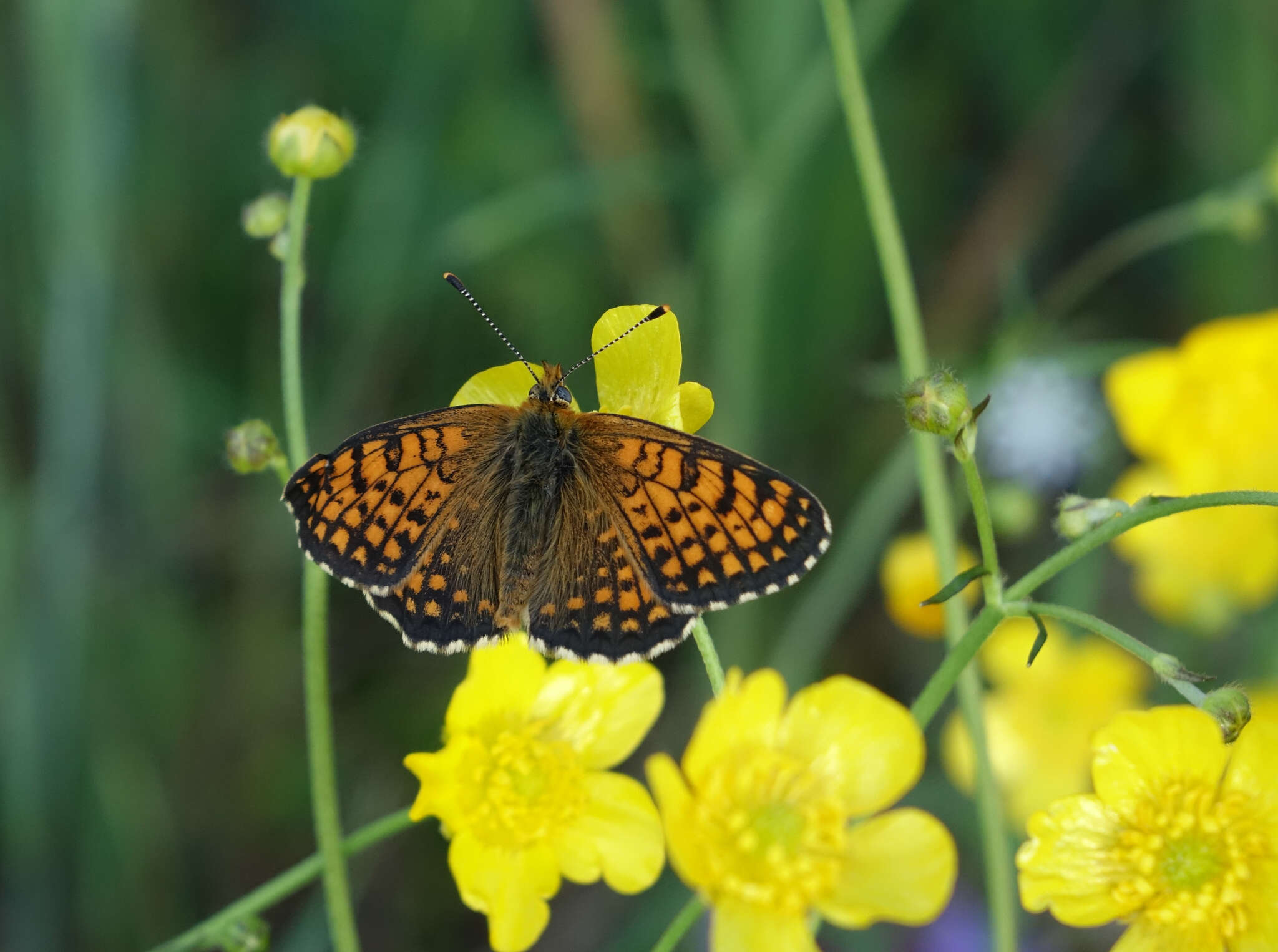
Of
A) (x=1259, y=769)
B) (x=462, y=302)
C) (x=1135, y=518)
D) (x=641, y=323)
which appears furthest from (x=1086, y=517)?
(x=462, y=302)

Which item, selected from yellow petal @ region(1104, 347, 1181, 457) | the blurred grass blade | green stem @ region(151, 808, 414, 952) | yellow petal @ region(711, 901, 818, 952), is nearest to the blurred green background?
the blurred grass blade

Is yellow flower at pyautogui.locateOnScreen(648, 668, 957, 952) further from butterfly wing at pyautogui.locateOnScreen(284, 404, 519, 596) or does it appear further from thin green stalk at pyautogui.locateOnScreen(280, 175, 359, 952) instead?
butterfly wing at pyautogui.locateOnScreen(284, 404, 519, 596)

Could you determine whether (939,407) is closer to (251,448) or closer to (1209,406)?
(251,448)

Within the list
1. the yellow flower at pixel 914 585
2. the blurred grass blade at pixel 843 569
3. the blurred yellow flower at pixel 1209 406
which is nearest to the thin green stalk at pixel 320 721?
the yellow flower at pixel 914 585

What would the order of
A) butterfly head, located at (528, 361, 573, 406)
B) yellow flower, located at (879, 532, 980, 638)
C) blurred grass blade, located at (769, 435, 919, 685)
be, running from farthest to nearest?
blurred grass blade, located at (769, 435, 919, 685) < yellow flower, located at (879, 532, 980, 638) < butterfly head, located at (528, 361, 573, 406)

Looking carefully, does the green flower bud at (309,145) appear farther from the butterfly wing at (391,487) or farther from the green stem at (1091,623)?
the green stem at (1091,623)

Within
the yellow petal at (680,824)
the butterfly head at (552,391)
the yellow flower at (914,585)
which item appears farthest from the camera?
the yellow flower at (914,585)
